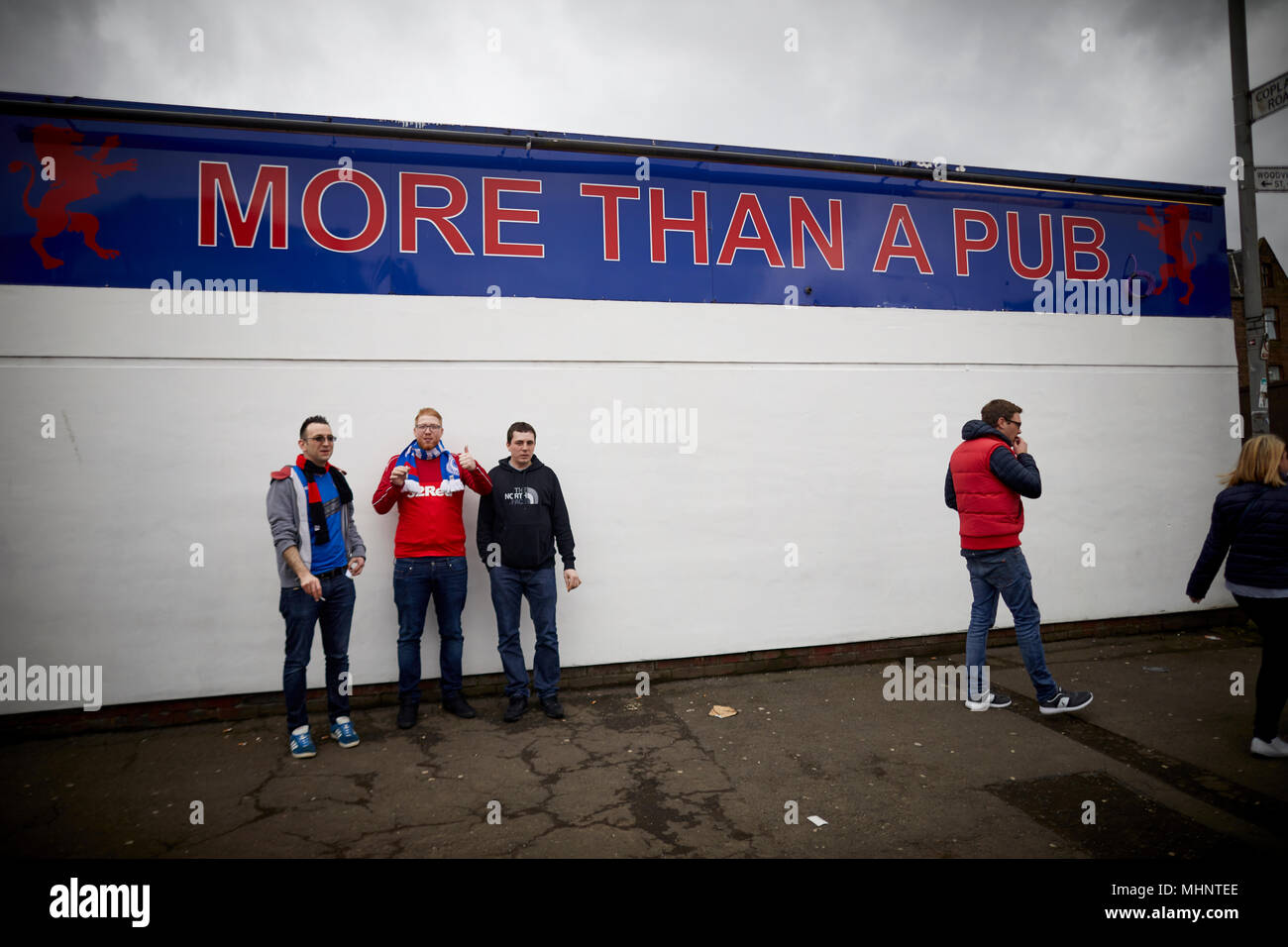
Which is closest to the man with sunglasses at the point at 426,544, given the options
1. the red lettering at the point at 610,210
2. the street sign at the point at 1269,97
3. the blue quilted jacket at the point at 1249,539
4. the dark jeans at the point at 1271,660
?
the red lettering at the point at 610,210

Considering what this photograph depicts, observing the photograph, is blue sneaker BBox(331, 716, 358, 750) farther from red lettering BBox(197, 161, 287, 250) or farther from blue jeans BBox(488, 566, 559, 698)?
red lettering BBox(197, 161, 287, 250)

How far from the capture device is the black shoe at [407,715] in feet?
15.3

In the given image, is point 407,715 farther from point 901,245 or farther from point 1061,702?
point 901,245

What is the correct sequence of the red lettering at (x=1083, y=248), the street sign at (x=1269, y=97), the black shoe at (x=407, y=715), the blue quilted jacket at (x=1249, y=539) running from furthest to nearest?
the red lettering at (x=1083, y=248)
the street sign at (x=1269, y=97)
the black shoe at (x=407, y=715)
the blue quilted jacket at (x=1249, y=539)

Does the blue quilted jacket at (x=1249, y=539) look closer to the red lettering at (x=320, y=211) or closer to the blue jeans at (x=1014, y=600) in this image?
the blue jeans at (x=1014, y=600)

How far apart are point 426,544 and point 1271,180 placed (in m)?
7.63

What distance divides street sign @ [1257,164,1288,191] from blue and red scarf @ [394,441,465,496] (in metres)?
7.14

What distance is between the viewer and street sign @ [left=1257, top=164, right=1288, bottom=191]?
19.1 ft

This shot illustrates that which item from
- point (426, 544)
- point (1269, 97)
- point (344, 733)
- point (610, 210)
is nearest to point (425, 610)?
point (426, 544)

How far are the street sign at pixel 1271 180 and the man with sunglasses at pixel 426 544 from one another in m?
6.98

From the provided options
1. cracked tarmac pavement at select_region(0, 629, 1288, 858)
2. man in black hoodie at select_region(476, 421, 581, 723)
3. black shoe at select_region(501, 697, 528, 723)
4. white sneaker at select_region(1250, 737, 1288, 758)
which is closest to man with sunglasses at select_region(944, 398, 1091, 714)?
cracked tarmac pavement at select_region(0, 629, 1288, 858)

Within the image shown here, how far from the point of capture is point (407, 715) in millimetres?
Answer: 4703

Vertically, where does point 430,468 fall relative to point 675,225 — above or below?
below
